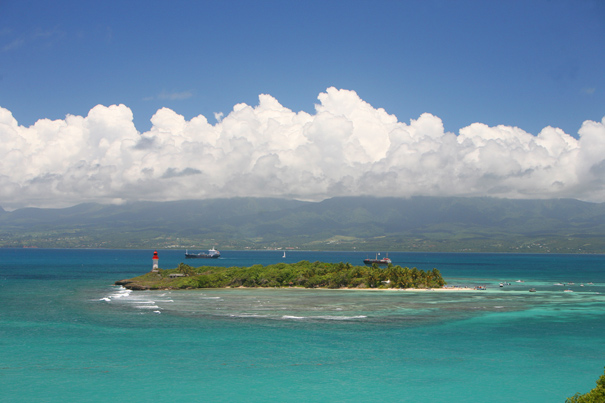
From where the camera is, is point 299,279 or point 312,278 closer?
point 312,278

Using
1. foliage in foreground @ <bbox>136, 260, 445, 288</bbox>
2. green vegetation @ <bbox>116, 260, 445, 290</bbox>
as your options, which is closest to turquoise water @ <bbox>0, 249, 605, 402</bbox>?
green vegetation @ <bbox>116, 260, 445, 290</bbox>

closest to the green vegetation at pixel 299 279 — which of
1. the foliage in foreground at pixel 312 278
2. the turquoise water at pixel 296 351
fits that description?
the foliage in foreground at pixel 312 278

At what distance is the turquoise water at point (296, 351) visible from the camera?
34.7 m

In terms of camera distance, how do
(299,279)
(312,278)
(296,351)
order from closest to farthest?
(296,351) < (312,278) < (299,279)

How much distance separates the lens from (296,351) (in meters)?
45.6

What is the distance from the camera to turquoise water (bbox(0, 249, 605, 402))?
114 ft

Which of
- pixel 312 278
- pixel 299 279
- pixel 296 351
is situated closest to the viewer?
pixel 296 351

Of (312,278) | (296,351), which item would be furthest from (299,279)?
(296,351)

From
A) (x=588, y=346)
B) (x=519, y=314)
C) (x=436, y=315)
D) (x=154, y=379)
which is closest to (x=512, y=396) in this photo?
(x=588, y=346)

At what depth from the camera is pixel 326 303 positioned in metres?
82.1

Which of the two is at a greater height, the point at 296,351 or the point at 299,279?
the point at 296,351

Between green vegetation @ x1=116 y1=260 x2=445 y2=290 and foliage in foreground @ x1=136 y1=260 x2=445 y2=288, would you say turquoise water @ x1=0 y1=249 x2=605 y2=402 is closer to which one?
green vegetation @ x1=116 y1=260 x2=445 y2=290

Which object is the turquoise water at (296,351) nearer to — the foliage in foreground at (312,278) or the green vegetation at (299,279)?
the green vegetation at (299,279)

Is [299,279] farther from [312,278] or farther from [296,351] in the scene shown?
[296,351]
